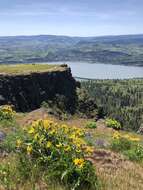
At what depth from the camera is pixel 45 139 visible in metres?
9.45

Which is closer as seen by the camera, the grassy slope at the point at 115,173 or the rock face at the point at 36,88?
the grassy slope at the point at 115,173

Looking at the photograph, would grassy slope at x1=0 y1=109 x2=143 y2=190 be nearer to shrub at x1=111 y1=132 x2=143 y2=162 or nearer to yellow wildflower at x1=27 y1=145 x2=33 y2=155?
yellow wildflower at x1=27 y1=145 x2=33 y2=155

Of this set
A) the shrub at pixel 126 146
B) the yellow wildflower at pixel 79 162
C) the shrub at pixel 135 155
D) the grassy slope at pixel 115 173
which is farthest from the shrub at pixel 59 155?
the shrub at pixel 126 146

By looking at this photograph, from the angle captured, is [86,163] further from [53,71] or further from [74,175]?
[53,71]

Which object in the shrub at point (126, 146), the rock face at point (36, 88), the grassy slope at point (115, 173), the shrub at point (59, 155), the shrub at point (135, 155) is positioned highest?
the shrub at point (59, 155)

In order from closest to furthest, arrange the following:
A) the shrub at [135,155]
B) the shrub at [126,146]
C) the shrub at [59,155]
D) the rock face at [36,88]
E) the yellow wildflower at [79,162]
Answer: the yellow wildflower at [79,162] → the shrub at [59,155] → the shrub at [135,155] → the shrub at [126,146] → the rock face at [36,88]

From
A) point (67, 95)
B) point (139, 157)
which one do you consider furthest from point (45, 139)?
point (67, 95)

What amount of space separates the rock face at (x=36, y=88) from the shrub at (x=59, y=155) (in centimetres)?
8088

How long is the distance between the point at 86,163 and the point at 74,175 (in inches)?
13.5

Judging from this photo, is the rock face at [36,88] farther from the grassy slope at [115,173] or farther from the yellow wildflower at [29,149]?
the yellow wildflower at [29,149]

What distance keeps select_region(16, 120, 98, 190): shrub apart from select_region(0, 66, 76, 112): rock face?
80.9m

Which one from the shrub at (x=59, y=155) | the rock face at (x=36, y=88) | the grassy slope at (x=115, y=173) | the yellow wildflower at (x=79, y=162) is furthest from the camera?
the rock face at (x=36, y=88)

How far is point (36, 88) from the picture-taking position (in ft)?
337

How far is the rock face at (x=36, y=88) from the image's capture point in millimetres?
95625
